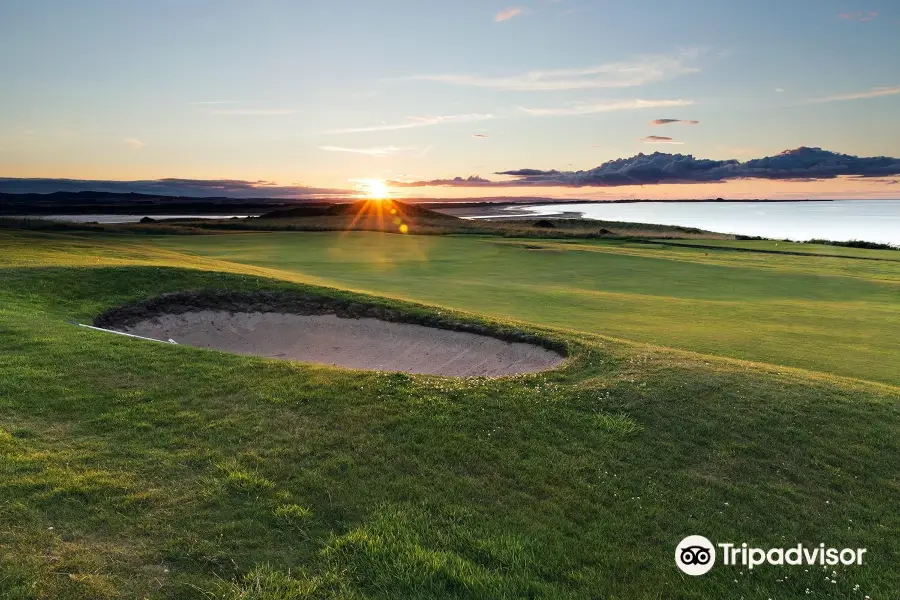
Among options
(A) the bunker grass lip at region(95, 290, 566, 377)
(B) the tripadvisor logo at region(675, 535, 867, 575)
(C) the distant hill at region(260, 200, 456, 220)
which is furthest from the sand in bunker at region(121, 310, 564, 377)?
(C) the distant hill at region(260, 200, 456, 220)

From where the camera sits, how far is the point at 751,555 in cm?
630

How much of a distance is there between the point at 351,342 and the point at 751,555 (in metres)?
12.7

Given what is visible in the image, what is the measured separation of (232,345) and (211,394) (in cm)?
A: 751

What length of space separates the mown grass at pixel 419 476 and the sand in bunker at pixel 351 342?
112 inches

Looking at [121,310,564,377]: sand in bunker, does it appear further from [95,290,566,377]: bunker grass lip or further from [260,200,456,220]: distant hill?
[260,200,456,220]: distant hill

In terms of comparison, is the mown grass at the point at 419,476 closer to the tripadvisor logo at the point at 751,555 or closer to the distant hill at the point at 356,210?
the tripadvisor logo at the point at 751,555

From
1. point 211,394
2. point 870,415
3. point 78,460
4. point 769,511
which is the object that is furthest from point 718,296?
point 78,460

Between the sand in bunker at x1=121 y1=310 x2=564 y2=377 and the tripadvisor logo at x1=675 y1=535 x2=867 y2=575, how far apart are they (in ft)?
24.0

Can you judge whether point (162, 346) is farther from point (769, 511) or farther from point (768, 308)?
point (768, 308)

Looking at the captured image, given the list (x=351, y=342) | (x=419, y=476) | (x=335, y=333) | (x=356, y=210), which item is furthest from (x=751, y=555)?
(x=356, y=210)

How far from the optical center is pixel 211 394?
380 inches

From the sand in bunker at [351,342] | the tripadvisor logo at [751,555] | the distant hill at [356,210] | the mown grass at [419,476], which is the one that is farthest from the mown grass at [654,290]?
the distant hill at [356,210]

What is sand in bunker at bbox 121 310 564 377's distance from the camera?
47.8 ft

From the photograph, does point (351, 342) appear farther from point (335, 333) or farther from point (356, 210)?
point (356, 210)
